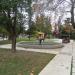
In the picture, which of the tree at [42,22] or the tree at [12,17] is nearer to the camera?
the tree at [12,17]

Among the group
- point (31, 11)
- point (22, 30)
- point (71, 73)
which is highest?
point (31, 11)

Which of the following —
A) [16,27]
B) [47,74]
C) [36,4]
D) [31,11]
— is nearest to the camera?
[47,74]

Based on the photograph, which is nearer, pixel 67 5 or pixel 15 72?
pixel 15 72

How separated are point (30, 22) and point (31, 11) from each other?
1.44m

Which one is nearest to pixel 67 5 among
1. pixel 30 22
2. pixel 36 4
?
pixel 36 4

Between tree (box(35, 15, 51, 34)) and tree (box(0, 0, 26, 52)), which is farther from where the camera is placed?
tree (box(35, 15, 51, 34))

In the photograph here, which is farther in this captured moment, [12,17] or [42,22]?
[42,22]

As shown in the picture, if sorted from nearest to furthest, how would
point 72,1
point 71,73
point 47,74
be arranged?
point 47,74 < point 71,73 < point 72,1

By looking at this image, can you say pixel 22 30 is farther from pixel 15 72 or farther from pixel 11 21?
pixel 15 72

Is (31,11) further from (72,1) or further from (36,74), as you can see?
(36,74)

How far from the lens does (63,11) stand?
1973 cm

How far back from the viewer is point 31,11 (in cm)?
2056

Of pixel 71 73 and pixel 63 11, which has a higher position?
pixel 63 11

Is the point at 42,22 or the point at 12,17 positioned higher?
the point at 42,22
